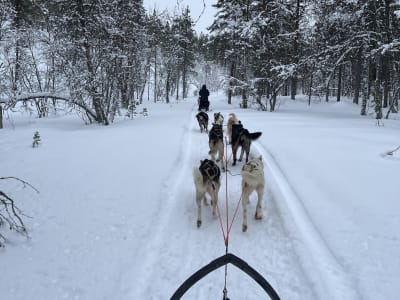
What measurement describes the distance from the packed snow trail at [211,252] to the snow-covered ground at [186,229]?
2 cm

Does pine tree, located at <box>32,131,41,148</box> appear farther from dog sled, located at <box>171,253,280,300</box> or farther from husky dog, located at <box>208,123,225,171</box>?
dog sled, located at <box>171,253,280,300</box>

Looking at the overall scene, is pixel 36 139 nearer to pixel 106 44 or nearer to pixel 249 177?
pixel 106 44

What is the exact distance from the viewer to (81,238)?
431cm

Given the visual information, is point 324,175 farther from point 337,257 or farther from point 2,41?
point 2,41

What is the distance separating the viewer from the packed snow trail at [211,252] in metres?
3.44

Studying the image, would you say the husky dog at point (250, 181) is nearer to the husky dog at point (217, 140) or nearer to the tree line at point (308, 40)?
the husky dog at point (217, 140)

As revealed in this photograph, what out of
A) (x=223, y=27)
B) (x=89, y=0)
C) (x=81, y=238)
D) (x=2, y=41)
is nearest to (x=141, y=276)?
(x=81, y=238)

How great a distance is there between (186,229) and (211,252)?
28.5 inches

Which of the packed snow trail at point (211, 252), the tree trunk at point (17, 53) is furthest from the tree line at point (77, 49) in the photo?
the packed snow trail at point (211, 252)

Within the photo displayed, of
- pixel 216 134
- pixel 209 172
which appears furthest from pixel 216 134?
pixel 209 172

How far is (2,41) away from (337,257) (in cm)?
1535

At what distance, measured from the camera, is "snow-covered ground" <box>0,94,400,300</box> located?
343cm

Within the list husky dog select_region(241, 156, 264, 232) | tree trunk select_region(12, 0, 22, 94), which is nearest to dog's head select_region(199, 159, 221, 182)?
husky dog select_region(241, 156, 264, 232)

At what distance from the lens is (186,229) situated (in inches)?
188
